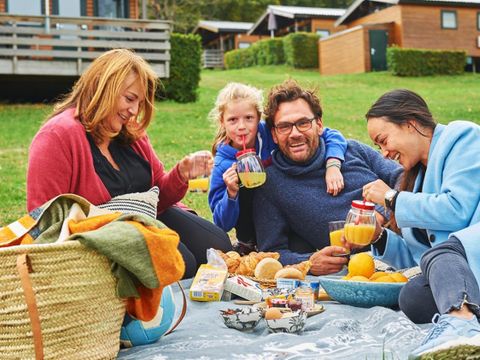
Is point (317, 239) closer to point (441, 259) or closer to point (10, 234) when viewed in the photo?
point (441, 259)

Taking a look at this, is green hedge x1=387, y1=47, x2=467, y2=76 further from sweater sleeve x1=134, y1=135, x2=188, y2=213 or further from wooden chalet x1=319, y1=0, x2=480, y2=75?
sweater sleeve x1=134, y1=135, x2=188, y2=213

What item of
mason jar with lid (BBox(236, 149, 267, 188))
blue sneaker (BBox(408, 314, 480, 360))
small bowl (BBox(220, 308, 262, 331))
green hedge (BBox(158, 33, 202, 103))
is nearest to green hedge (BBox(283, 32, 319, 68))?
green hedge (BBox(158, 33, 202, 103))

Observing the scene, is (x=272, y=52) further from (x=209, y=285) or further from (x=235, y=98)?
(x=209, y=285)

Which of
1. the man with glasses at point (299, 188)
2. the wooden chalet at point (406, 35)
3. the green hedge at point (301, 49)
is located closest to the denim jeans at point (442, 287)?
the man with glasses at point (299, 188)

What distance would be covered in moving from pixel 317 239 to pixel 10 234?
2.50 meters

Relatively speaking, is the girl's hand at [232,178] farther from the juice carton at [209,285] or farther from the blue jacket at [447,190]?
the blue jacket at [447,190]

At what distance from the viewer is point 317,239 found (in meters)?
5.00

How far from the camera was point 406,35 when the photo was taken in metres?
32.0

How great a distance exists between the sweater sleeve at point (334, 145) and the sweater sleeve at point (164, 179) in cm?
105

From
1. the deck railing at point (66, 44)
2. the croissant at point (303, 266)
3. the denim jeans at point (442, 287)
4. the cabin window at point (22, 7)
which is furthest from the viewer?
the cabin window at point (22, 7)

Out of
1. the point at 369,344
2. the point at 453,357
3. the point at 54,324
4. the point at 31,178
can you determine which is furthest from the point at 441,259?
the point at 31,178

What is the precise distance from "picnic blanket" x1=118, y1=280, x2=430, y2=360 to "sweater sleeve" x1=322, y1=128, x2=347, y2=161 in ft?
5.07

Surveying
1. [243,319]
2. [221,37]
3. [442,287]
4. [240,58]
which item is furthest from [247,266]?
[221,37]

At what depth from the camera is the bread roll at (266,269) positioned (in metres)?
4.36
